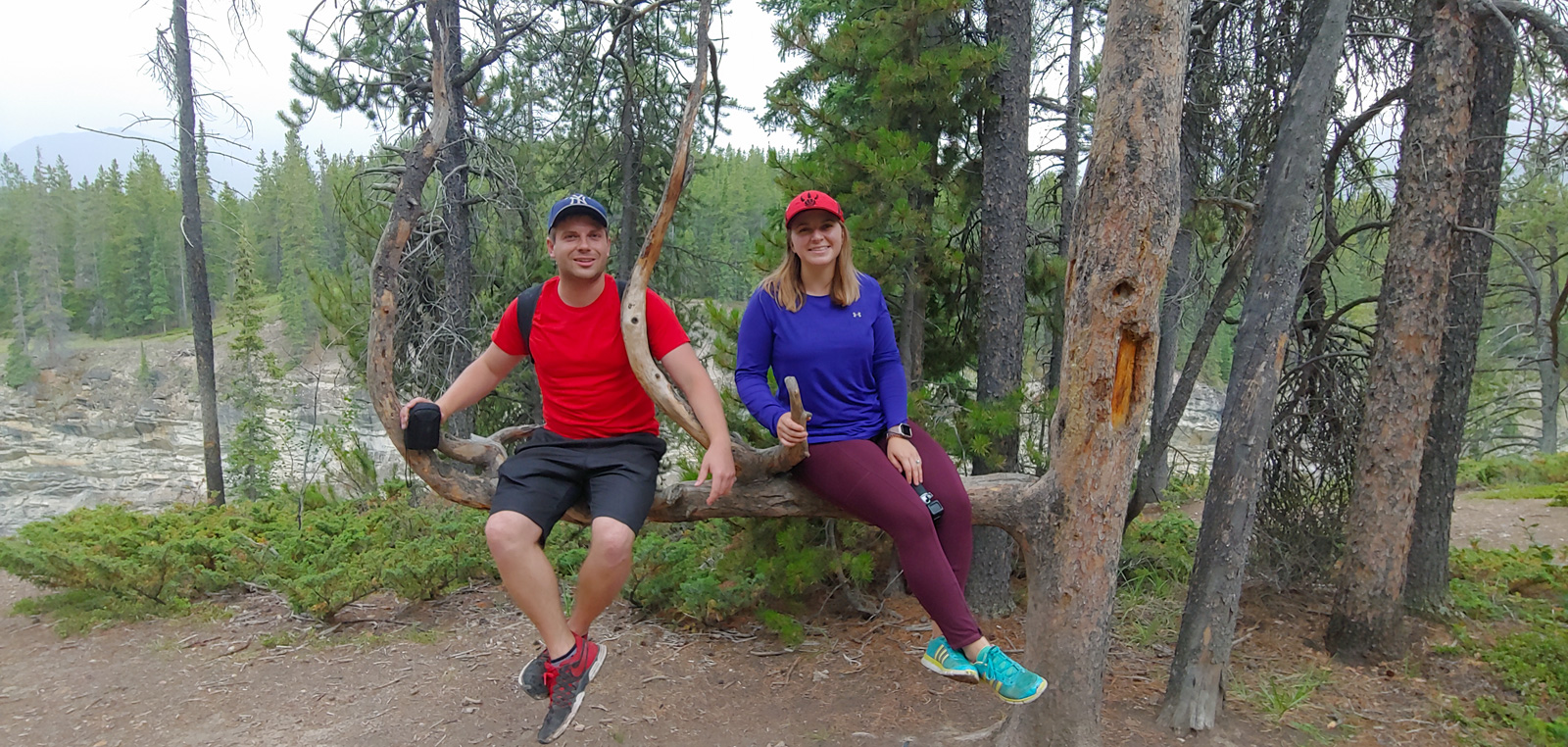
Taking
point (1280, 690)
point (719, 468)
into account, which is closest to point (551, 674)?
point (719, 468)

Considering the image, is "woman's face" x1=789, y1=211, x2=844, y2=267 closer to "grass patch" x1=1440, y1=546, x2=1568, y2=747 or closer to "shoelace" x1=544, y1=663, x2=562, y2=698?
"shoelace" x1=544, y1=663, x2=562, y2=698

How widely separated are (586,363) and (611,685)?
2411mm

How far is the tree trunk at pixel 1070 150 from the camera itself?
21.7 ft

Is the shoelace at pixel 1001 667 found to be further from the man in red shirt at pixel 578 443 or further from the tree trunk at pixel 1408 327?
the tree trunk at pixel 1408 327

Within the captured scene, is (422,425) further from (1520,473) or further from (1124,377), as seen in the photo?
(1520,473)

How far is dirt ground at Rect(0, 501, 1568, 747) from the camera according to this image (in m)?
4.09


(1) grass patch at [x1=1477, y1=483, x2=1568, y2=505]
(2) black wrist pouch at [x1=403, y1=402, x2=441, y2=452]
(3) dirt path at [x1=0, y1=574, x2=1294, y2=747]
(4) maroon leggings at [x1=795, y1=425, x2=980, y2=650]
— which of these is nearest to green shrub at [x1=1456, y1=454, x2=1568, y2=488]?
(1) grass patch at [x1=1477, y1=483, x2=1568, y2=505]

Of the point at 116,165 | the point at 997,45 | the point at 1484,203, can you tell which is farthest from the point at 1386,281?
the point at 116,165

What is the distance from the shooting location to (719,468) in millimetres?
2881

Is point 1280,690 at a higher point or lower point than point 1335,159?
lower

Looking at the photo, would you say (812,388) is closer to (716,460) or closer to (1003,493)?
(716,460)

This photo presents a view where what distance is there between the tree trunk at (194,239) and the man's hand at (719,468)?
962cm

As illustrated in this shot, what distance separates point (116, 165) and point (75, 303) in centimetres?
1018

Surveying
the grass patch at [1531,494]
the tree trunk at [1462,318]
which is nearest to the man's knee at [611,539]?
the tree trunk at [1462,318]
